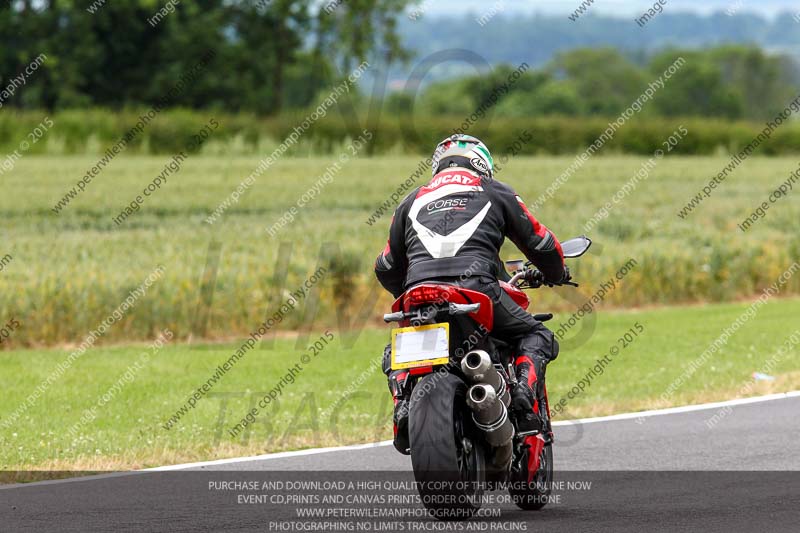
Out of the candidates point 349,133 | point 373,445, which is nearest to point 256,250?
point 373,445

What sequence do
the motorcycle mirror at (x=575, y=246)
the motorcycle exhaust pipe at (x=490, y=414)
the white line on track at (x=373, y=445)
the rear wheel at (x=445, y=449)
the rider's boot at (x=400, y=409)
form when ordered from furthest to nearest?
the white line on track at (x=373, y=445) → the motorcycle mirror at (x=575, y=246) → the rider's boot at (x=400, y=409) → the motorcycle exhaust pipe at (x=490, y=414) → the rear wheel at (x=445, y=449)

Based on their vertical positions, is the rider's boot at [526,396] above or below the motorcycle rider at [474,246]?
below

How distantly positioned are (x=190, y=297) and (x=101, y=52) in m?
53.6

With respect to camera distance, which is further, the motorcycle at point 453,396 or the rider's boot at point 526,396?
the rider's boot at point 526,396

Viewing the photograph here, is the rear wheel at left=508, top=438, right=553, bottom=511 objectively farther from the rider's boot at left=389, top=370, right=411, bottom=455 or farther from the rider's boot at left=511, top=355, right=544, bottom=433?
the rider's boot at left=389, top=370, right=411, bottom=455

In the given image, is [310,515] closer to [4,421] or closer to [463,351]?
[463,351]

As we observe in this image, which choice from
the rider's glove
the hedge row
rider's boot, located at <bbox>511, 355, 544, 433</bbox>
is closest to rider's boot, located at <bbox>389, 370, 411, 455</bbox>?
rider's boot, located at <bbox>511, 355, 544, 433</bbox>

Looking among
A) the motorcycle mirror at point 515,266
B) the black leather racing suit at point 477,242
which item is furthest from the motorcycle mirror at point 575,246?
the motorcycle mirror at point 515,266

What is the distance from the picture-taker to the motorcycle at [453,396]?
21.6 feet

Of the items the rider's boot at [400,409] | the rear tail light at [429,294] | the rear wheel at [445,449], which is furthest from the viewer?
the rider's boot at [400,409]

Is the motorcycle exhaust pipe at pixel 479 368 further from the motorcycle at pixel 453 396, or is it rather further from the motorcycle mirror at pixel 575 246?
the motorcycle mirror at pixel 575 246

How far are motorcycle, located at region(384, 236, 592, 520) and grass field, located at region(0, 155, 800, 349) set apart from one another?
1127 centimetres

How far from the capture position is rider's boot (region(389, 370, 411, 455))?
6.95 m

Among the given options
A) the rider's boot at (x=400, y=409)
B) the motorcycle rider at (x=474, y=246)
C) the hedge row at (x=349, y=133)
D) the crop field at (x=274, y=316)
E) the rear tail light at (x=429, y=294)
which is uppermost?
the hedge row at (x=349, y=133)
